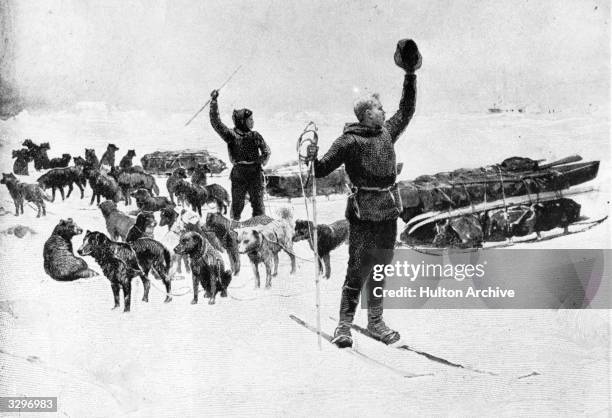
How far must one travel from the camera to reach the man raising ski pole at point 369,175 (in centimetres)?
384

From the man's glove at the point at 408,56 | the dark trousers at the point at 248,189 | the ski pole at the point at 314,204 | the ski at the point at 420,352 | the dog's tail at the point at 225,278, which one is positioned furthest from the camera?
the dark trousers at the point at 248,189

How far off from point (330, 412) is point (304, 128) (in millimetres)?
1729

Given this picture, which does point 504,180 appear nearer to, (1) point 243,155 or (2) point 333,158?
(2) point 333,158

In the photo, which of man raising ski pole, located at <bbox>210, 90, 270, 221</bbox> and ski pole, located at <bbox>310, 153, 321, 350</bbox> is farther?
man raising ski pole, located at <bbox>210, 90, 270, 221</bbox>

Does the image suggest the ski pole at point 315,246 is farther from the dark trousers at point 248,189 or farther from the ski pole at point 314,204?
the dark trousers at point 248,189

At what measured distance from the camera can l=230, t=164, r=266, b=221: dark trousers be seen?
14.2ft

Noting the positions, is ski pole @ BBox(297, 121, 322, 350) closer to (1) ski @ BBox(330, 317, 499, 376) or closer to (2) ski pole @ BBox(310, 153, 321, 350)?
(2) ski pole @ BBox(310, 153, 321, 350)

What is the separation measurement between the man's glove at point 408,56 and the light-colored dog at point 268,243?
1126 millimetres

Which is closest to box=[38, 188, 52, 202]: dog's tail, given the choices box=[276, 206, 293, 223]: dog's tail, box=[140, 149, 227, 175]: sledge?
box=[140, 149, 227, 175]: sledge

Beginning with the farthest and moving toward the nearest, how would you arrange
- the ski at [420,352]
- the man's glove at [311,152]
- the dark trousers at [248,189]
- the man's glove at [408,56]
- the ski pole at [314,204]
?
the dark trousers at [248,189] → the ski at [420,352] → the man's glove at [408,56] → the ski pole at [314,204] → the man's glove at [311,152]

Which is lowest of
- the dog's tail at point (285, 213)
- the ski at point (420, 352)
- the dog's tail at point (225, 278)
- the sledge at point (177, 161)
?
the ski at point (420, 352)

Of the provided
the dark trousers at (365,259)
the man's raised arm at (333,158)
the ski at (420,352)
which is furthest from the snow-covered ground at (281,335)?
the man's raised arm at (333,158)

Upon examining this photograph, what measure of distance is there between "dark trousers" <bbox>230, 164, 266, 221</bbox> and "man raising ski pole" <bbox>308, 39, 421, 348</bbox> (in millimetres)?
620

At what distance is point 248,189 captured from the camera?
14.3 ft
